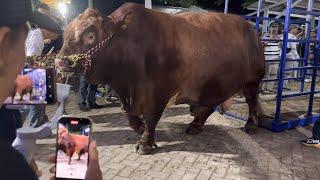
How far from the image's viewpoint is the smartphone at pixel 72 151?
150 cm

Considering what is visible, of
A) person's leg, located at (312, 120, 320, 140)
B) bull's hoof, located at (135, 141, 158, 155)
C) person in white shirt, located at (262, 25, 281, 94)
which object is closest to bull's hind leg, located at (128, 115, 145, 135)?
bull's hoof, located at (135, 141, 158, 155)

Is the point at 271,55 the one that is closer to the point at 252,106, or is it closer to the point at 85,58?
the point at 252,106

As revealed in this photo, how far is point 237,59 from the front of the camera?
5.20 m

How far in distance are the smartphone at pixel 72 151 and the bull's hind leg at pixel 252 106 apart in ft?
15.2

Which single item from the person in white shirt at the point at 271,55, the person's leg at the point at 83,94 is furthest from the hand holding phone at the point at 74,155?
the person in white shirt at the point at 271,55

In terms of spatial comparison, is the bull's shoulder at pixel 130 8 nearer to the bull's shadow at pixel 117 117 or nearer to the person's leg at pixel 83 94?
the bull's shadow at pixel 117 117

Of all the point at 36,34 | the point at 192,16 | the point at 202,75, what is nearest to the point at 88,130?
the point at 202,75

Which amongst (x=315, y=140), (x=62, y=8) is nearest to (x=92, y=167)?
(x=315, y=140)

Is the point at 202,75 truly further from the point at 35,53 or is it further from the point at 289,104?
the point at 289,104

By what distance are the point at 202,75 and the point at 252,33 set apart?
4.47ft

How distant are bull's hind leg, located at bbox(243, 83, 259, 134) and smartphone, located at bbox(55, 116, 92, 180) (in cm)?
462

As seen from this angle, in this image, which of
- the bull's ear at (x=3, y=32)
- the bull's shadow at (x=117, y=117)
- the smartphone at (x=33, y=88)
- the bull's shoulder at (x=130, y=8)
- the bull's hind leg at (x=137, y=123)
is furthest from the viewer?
the bull's shadow at (x=117, y=117)

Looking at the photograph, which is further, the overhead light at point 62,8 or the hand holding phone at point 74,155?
the overhead light at point 62,8

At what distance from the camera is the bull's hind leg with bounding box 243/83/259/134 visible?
5871 millimetres
